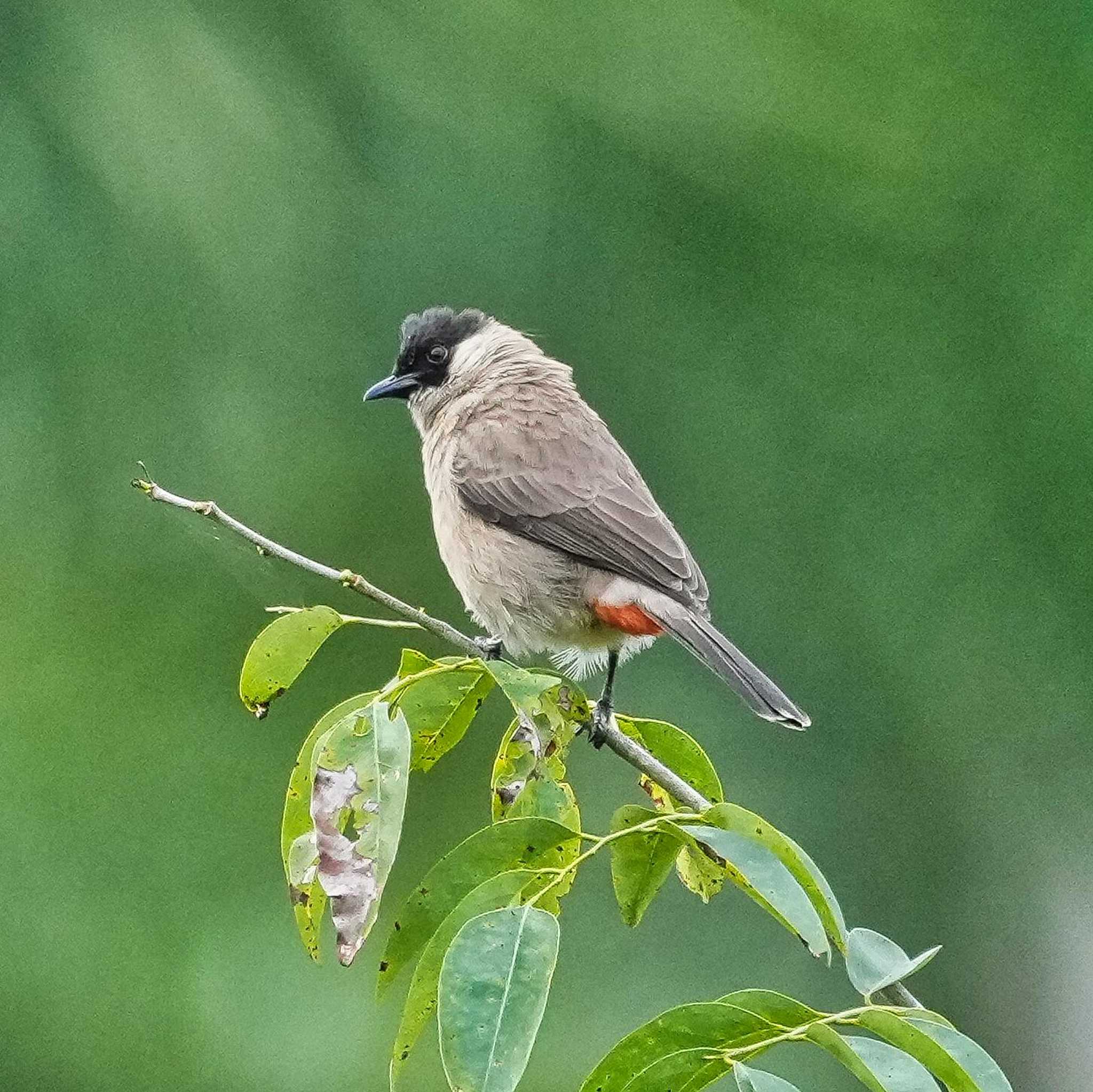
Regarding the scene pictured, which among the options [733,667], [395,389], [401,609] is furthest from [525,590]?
[401,609]

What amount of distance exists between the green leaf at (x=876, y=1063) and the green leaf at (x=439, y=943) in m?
0.32

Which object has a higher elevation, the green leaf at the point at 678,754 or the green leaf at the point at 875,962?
the green leaf at the point at 875,962

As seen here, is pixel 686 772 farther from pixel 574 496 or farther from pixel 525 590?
pixel 574 496

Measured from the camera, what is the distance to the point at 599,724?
2.35m

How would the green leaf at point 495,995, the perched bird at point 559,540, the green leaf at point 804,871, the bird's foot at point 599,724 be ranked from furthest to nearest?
1. the perched bird at point 559,540
2. the bird's foot at point 599,724
3. the green leaf at point 804,871
4. the green leaf at point 495,995

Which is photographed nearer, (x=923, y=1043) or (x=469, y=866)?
(x=923, y=1043)

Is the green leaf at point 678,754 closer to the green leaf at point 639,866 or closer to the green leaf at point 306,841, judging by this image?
the green leaf at point 639,866

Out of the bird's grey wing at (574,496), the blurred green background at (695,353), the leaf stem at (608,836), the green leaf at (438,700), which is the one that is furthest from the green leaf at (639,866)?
the blurred green background at (695,353)

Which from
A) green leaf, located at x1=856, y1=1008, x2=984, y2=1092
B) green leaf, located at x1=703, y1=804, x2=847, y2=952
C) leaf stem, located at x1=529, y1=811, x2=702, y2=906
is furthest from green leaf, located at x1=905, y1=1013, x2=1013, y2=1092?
leaf stem, located at x1=529, y1=811, x2=702, y2=906

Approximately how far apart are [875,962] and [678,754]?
0.63 metres

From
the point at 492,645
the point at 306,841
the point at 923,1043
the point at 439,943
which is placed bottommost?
the point at 492,645

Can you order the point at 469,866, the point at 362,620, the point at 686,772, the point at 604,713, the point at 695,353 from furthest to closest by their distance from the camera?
the point at 695,353 → the point at 604,713 → the point at 686,772 → the point at 362,620 → the point at 469,866

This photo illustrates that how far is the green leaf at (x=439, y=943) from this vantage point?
5.42ft

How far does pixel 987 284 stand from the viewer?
24.0 feet
